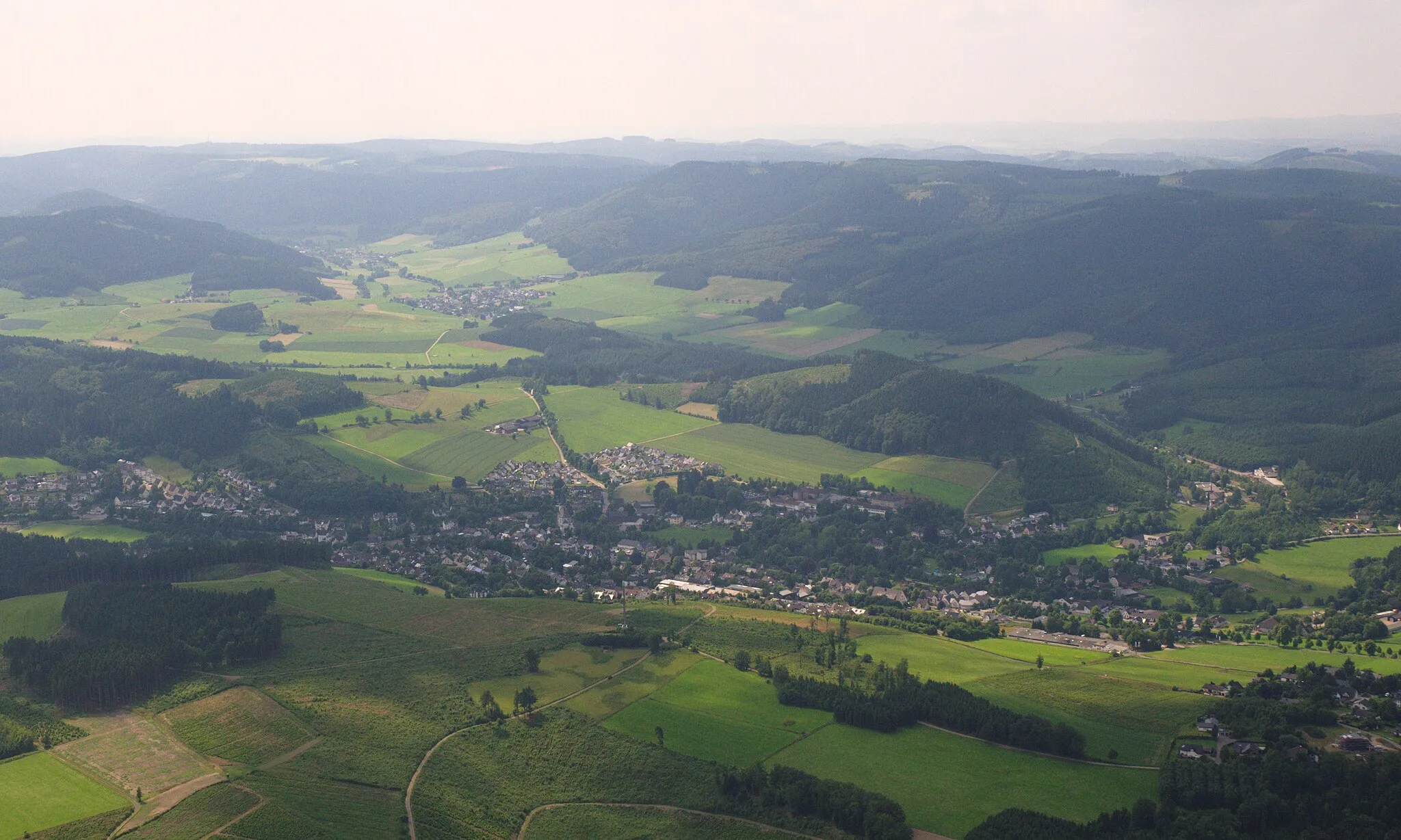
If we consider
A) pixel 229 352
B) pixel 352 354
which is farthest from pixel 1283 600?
pixel 229 352

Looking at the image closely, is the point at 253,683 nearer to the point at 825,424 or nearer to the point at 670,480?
the point at 670,480

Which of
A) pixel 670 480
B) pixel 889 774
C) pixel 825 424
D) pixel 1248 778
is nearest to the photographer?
pixel 1248 778

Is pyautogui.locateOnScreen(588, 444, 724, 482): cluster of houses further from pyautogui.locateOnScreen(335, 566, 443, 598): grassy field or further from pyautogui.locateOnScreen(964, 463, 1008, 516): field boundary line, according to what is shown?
pyautogui.locateOnScreen(335, 566, 443, 598): grassy field

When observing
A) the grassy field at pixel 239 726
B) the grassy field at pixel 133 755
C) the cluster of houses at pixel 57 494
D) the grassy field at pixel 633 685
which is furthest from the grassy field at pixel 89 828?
the cluster of houses at pixel 57 494

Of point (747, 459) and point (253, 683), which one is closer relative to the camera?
point (253, 683)

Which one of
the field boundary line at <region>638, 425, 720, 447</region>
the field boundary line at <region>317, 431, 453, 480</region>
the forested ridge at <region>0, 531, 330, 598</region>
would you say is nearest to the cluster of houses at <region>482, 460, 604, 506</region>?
the field boundary line at <region>317, 431, 453, 480</region>

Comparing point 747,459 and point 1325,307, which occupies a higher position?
point 1325,307

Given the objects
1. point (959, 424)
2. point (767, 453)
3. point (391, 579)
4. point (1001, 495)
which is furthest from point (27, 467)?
point (1001, 495)
